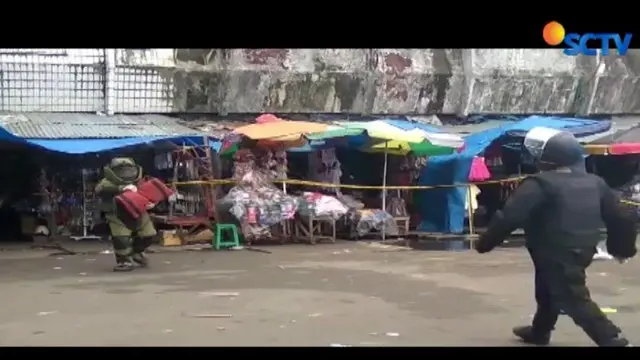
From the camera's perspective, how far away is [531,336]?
6.60m

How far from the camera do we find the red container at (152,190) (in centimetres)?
1098

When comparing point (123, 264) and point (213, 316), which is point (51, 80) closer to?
point (123, 264)

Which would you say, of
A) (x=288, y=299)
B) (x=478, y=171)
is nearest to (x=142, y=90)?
(x=478, y=171)

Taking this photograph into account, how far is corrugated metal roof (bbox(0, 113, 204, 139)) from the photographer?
535 inches

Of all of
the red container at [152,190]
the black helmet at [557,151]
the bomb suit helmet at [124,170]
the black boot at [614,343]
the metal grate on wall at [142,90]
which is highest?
the metal grate on wall at [142,90]

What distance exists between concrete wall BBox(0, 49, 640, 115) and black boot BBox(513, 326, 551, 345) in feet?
34.0

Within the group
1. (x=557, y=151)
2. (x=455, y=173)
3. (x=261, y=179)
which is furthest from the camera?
(x=455, y=173)

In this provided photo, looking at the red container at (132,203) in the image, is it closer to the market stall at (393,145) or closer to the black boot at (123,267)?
the black boot at (123,267)

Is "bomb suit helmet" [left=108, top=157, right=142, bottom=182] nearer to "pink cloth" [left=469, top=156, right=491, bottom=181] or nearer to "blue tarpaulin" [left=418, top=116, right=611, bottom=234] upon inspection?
"blue tarpaulin" [left=418, top=116, right=611, bottom=234]

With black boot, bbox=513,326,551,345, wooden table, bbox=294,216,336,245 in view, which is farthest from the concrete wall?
black boot, bbox=513,326,551,345

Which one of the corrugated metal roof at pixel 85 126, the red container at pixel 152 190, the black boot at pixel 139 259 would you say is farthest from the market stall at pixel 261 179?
the black boot at pixel 139 259

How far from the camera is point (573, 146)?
20.8 feet

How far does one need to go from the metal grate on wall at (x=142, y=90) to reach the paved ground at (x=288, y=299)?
387 cm

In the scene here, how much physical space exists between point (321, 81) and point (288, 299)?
8.48m
